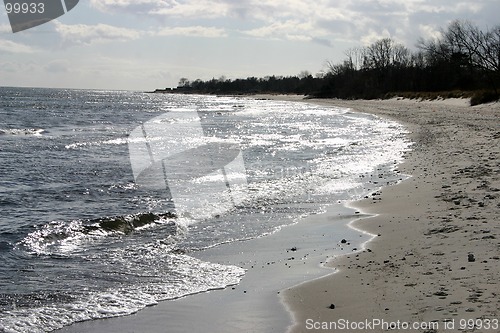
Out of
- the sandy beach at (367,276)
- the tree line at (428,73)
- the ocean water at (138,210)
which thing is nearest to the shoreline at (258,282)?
the sandy beach at (367,276)

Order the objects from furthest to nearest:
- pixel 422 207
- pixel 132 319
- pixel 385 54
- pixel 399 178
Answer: pixel 385 54
pixel 399 178
pixel 422 207
pixel 132 319

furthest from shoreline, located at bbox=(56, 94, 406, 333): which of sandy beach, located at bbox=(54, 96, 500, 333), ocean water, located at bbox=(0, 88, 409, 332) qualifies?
ocean water, located at bbox=(0, 88, 409, 332)

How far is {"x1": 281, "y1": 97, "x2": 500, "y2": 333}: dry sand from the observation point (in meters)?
5.20

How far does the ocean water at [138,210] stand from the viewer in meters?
6.95

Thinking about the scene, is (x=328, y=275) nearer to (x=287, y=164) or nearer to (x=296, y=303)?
(x=296, y=303)

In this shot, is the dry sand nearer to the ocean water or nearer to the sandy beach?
the sandy beach

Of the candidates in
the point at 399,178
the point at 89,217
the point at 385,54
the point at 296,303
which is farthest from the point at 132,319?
the point at 385,54

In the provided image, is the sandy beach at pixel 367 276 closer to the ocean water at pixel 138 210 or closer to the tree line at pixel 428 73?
the ocean water at pixel 138 210

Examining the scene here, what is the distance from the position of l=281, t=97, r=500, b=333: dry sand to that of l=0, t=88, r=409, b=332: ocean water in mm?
1514

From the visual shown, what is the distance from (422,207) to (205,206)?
16.1 feet

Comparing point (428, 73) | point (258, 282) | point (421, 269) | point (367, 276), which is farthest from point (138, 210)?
point (428, 73)

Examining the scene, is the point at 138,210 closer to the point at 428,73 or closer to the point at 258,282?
the point at 258,282

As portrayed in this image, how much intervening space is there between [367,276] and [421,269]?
25.3 inches

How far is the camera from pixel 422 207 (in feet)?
35.0
